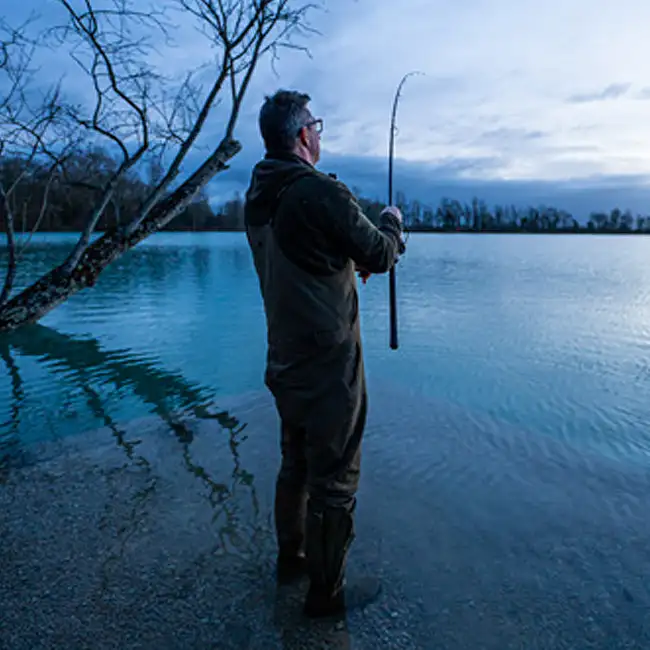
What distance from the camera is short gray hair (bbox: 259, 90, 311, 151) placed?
88.4 inches

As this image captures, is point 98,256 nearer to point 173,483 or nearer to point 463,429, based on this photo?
point 173,483

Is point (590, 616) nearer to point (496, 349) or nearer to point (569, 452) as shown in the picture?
point (569, 452)

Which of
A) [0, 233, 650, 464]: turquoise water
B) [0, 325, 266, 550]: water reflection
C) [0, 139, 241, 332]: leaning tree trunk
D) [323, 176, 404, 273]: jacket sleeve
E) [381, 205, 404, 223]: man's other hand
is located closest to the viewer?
[323, 176, 404, 273]: jacket sleeve

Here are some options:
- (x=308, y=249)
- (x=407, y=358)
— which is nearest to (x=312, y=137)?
(x=308, y=249)

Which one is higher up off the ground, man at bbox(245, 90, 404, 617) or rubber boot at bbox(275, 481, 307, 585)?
man at bbox(245, 90, 404, 617)

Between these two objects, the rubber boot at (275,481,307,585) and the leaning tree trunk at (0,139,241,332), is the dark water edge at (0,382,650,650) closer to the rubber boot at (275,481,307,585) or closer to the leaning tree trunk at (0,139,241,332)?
the rubber boot at (275,481,307,585)

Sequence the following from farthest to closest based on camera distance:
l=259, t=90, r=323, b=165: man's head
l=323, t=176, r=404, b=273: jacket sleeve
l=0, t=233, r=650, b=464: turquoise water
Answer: l=0, t=233, r=650, b=464: turquoise water, l=259, t=90, r=323, b=165: man's head, l=323, t=176, r=404, b=273: jacket sleeve

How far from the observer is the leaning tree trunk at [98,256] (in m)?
5.48

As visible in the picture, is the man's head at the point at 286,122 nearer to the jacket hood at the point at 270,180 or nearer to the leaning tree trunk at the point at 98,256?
the jacket hood at the point at 270,180

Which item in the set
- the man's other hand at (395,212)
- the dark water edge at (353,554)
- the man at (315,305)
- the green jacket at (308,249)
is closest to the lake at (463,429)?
the dark water edge at (353,554)

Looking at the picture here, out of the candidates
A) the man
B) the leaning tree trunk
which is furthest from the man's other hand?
the leaning tree trunk

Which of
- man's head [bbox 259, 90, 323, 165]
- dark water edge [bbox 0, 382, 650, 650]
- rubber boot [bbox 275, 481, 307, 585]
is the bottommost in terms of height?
dark water edge [bbox 0, 382, 650, 650]

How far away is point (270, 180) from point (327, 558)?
1.50 meters

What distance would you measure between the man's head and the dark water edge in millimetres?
1887
